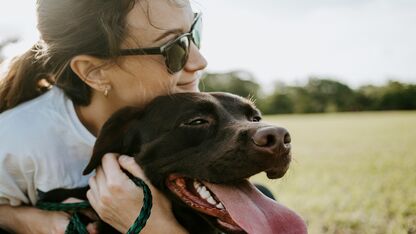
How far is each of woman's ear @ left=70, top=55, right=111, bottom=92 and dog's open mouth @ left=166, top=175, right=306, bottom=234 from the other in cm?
101

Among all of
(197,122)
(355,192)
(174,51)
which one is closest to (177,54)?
(174,51)

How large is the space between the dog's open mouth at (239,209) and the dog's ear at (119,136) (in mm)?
573

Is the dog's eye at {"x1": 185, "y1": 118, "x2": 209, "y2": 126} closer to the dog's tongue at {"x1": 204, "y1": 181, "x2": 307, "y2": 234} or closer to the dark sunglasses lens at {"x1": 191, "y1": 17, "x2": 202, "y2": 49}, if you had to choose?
the dog's tongue at {"x1": 204, "y1": 181, "x2": 307, "y2": 234}

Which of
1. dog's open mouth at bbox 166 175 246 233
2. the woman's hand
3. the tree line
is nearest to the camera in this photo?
dog's open mouth at bbox 166 175 246 233

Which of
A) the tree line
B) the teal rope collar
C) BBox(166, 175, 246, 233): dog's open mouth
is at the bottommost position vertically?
the tree line

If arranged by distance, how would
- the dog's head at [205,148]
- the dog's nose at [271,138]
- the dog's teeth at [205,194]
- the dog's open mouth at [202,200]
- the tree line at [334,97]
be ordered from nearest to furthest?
the dog's nose at [271,138], the dog's head at [205,148], the dog's open mouth at [202,200], the dog's teeth at [205,194], the tree line at [334,97]

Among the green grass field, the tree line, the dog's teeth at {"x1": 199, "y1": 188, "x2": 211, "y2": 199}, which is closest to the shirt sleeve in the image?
the dog's teeth at {"x1": 199, "y1": 188, "x2": 211, "y2": 199}

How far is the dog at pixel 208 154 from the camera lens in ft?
8.61

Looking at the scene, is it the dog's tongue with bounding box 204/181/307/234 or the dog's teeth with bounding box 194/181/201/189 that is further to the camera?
the dog's teeth with bounding box 194/181/201/189

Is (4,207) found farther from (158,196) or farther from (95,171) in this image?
(158,196)

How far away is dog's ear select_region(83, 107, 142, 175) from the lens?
3225 millimetres

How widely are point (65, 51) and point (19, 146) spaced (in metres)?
0.73

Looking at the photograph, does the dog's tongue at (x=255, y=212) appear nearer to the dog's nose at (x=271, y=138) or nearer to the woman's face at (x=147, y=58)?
the dog's nose at (x=271, y=138)

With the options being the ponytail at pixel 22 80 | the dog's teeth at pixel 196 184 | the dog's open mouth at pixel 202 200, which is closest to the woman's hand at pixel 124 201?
the dog's open mouth at pixel 202 200
